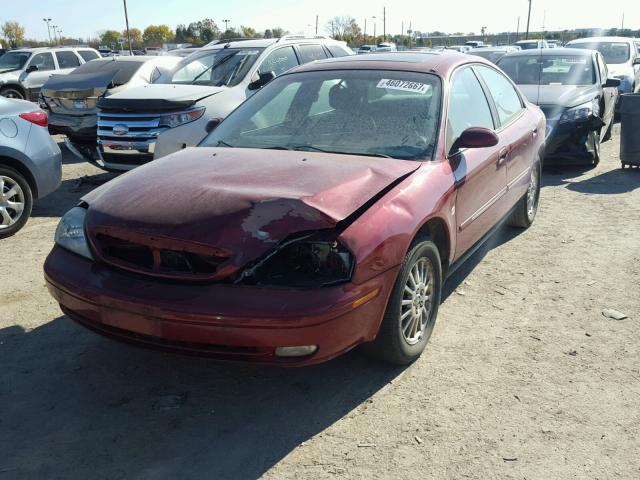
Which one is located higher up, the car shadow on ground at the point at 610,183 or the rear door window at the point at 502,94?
the rear door window at the point at 502,94

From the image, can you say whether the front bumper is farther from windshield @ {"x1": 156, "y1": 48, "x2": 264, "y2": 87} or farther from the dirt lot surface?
windshield @ {"x1": 156, "y1": 48, "x2": 264, "y2": 87}

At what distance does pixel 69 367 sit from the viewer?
3707 millimetres

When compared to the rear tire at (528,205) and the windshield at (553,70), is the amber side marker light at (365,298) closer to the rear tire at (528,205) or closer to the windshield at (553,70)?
the rear tire at (528,205)

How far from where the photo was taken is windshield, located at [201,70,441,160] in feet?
13.1

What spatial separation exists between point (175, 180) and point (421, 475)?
1.94m

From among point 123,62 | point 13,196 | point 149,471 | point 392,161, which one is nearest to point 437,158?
point 392,161

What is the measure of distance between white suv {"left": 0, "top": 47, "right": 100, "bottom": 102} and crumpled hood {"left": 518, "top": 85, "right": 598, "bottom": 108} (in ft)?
40.5

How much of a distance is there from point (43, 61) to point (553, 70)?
14.1 m

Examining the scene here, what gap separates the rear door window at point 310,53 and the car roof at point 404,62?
4200 millimetres

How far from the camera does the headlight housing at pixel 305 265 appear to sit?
296 cm

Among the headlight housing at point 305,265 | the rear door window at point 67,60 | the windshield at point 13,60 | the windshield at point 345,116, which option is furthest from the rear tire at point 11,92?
the headlight housing at point 305,265

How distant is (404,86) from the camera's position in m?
4.29

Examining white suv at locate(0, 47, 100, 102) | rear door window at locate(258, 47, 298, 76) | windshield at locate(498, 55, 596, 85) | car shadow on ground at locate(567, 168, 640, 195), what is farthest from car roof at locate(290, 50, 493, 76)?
white suv at locate(0, 47, 100, 102)

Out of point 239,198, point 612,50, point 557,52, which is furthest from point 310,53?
point 612,50
